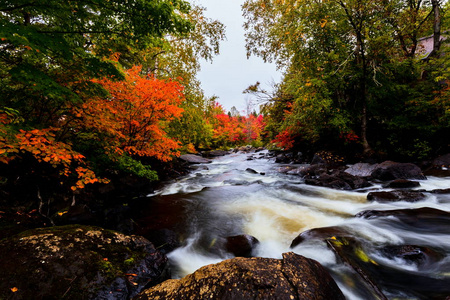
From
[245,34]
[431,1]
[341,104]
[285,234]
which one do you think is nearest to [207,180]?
[285,234]

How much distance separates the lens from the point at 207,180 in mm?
9648

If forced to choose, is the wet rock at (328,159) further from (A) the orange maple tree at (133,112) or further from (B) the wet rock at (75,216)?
(B) the wet rock at (75,216)

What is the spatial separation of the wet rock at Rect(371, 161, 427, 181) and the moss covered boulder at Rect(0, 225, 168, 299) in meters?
8.53

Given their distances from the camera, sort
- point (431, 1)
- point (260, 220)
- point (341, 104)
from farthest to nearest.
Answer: point (341, 104) < point (431, 1) < point (260, 220)

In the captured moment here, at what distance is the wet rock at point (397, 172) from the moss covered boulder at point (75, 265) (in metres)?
8.53

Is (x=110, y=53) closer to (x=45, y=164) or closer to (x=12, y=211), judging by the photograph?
(x=45, y=164)

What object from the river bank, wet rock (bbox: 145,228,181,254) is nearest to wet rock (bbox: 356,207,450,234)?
the river bank

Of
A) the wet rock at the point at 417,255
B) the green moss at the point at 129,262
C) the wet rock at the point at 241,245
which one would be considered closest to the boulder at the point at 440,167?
the wet rock at the point at 417,255

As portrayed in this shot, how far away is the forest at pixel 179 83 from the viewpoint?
3.78 m

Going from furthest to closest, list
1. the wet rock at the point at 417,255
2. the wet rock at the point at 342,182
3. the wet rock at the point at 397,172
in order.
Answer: the wet rock at the point at 397,172 → the wet rock at the point at 342,182 → the wet rock at the point at 417,255

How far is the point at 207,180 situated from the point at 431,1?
14468mm

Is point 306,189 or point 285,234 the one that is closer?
point 285,234

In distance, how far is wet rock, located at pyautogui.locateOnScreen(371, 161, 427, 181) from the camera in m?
6.97

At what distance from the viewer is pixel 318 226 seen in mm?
4457
